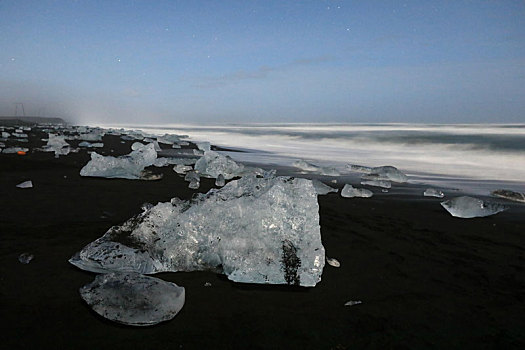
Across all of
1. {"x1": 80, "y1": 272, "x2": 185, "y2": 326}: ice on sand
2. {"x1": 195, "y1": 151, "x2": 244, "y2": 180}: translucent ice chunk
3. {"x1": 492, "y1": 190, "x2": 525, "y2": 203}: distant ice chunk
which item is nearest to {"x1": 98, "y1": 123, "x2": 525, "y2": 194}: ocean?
{"x1": 492, "y1": 190, "x2": 525, "y2": 203}: distant ice chunk

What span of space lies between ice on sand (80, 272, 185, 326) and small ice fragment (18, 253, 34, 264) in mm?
676

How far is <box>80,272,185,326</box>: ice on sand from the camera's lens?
4.75 feet

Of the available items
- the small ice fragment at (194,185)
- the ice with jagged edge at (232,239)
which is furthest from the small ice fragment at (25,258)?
the small ice fragment at (194,185)

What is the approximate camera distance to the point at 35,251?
2.17 metres

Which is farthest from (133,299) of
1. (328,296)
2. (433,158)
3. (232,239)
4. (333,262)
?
(433,158)

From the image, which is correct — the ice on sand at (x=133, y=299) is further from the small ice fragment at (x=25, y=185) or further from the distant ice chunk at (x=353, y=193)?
the small ice fragment at (x=25, y=185)

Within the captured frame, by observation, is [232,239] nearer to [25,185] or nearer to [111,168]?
[25,185]

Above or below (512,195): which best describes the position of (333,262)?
below

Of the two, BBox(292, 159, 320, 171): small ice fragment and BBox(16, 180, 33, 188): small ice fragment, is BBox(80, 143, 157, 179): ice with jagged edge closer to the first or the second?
BBox(16, 180, 33, 188): small ice fragment

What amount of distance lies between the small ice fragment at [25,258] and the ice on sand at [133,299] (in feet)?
2.22

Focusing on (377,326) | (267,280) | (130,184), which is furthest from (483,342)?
(130,184)

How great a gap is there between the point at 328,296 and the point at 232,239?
0.67m

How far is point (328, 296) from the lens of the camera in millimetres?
1771

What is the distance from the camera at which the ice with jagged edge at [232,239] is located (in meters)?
1.95
